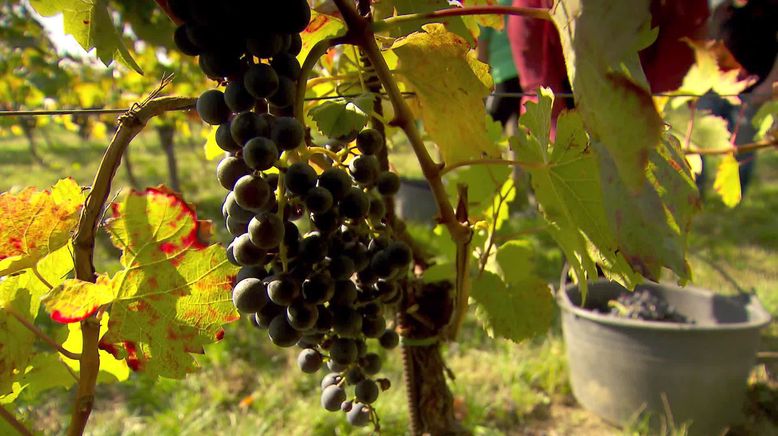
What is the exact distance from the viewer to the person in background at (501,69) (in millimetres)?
2564

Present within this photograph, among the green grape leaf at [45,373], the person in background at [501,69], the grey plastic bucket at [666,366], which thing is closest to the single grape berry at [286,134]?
the green grape leaf at [45,373]

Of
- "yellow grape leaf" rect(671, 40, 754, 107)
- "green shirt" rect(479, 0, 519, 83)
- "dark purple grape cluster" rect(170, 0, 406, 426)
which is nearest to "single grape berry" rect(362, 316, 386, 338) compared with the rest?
→ "dark purple grape cluster" rect(170, 0, 406, 426)

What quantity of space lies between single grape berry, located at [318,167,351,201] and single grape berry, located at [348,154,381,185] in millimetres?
60

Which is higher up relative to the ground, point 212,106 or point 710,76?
point 710,76

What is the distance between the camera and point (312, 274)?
1.86ft

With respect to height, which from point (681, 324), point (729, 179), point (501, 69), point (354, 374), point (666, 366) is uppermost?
point (501, 69)

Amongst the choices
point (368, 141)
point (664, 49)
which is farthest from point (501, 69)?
point (368, 141)

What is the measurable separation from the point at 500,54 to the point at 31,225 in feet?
7.83

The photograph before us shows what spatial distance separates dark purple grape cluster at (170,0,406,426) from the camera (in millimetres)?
490

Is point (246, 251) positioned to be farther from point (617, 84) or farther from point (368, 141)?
point (617, 84)

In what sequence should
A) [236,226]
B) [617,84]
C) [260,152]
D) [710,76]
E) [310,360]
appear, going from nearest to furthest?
1. [617,84]
2. [260,152]
3. [236,226]
4. [310,360]
5. [710,76]

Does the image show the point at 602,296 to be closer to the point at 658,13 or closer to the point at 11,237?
the point at 658,13

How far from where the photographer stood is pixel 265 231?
19.4 inches

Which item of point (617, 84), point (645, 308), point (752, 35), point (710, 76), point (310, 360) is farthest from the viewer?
point (645, 308)
